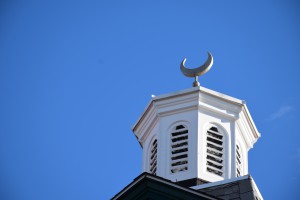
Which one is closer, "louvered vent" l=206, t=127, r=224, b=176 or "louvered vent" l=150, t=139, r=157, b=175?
"louvered vent" l=206, t=127, r=224, b=176

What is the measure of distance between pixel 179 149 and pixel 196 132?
2.16 ft

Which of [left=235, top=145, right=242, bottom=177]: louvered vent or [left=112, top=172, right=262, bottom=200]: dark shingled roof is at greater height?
[left=235, top=145, right=242, bottom=177]: louvered vent

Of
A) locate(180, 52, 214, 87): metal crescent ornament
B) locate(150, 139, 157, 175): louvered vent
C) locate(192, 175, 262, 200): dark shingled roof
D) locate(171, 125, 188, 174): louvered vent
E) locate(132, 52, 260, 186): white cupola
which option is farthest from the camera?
locate(180, 52, 214, 87): metal crescent ornament

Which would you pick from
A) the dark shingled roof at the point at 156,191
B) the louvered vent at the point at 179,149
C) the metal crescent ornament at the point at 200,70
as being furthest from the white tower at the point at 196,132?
the dark shingled roof at the point at 156,191

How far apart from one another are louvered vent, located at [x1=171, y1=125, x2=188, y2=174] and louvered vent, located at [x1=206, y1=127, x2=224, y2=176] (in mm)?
611

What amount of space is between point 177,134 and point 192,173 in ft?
5.87

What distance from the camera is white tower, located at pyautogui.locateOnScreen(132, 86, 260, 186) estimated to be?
98.6ft

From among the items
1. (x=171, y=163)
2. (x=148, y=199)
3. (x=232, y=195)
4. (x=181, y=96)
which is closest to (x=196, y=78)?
(x=181, y=96)

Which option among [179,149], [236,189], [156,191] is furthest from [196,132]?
[156,191]

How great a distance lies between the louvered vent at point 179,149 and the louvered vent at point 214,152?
24.1 inches

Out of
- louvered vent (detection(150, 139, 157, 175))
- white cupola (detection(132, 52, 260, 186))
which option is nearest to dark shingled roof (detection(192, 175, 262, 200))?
white cupola (detection(132, 52, 260, 186))

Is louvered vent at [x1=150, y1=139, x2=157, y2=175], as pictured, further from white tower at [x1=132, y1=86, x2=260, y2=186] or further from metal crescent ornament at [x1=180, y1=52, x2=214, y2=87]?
metal crescent ornament at [x1=180, y1=52, x2=214, y2=87]

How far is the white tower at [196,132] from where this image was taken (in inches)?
1183

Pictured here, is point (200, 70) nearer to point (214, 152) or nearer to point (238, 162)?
point (214, 152)
